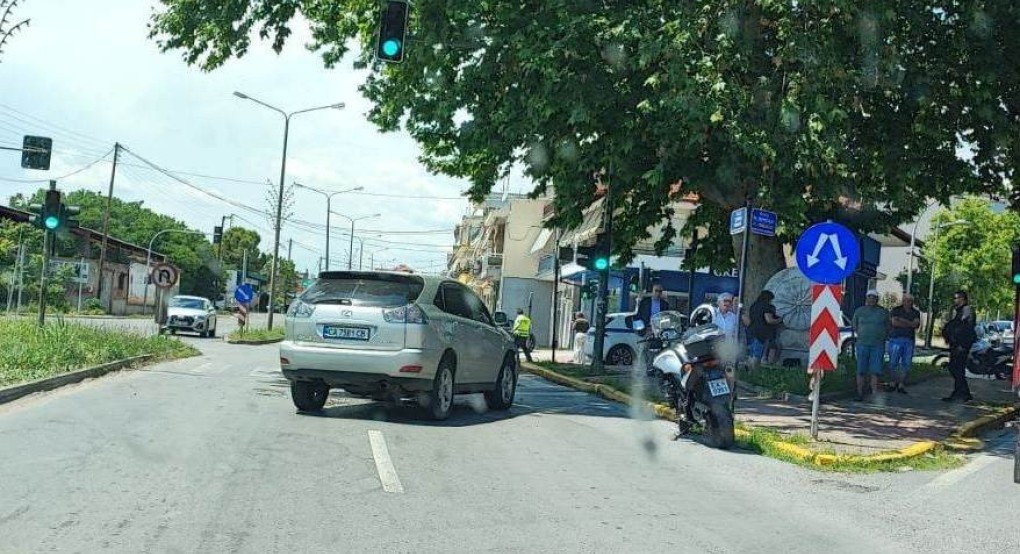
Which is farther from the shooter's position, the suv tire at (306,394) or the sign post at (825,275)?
the suv tire at (306,394)

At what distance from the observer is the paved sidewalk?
36.5ft

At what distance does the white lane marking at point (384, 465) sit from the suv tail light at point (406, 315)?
1376mm

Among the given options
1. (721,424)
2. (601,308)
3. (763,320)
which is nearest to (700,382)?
(721,424)

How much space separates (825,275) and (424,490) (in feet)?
19.4

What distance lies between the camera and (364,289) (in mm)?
11148

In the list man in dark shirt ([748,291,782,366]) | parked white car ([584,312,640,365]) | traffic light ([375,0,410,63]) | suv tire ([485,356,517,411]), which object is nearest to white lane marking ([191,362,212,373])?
suv tire ([485,356,517,411])

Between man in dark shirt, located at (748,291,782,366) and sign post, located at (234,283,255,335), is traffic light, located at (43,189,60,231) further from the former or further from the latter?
sign post, located at (234,283,255,335)

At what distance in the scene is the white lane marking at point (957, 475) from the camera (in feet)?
28.7

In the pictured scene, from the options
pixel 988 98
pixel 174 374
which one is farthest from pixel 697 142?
pixel 174 374

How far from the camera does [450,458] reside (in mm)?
Result: 8594

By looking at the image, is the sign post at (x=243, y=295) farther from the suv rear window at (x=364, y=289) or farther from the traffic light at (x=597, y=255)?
the suv rear window at (x=364, y=289)


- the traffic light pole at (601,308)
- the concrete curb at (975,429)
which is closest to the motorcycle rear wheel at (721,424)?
the concrete curb at (975,429)

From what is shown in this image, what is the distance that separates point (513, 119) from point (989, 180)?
9.86m

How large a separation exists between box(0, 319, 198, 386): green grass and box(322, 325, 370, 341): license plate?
13.0 ft
